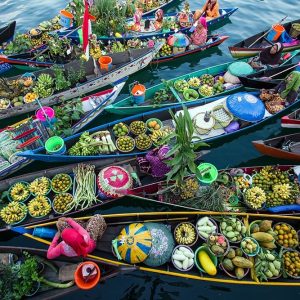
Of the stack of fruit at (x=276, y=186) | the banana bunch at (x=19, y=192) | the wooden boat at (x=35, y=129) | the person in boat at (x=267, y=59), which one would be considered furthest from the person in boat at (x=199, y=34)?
the banana bunch at (x=19, y=192)

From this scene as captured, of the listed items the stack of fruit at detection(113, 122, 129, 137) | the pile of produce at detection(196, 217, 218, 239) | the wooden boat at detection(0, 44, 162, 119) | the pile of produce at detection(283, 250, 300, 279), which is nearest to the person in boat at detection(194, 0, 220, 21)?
the wooden boat at detection(0, 44, 162, 119)

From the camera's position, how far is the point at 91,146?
437 inches

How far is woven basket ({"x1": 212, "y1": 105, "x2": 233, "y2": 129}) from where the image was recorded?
1201 centimetres

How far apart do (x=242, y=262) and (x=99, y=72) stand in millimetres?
11403

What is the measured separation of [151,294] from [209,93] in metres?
9.37

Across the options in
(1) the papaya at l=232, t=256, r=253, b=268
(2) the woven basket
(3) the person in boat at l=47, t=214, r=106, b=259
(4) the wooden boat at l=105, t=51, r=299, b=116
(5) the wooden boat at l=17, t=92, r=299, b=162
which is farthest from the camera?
(4) the wooden boat at l=105, t=51, r=299, b=116

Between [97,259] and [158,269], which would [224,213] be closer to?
[158,269]

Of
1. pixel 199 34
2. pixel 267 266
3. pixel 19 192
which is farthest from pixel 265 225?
pixel 199 34

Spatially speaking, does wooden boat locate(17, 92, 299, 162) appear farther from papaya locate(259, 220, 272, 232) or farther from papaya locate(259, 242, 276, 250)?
papaya locate(259, 242, 276, 250)

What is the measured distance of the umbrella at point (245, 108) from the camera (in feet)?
37.3

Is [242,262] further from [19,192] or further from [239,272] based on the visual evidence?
[19,192]

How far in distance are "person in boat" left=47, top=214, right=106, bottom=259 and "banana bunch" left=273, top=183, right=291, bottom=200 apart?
6.28 metres

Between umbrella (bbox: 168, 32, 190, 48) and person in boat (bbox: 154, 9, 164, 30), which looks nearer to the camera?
umbrella (bbox: 168, 32, 190, 48)

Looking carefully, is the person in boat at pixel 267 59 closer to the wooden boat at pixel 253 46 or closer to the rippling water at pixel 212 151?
the wooden boat at pixel 253 46
